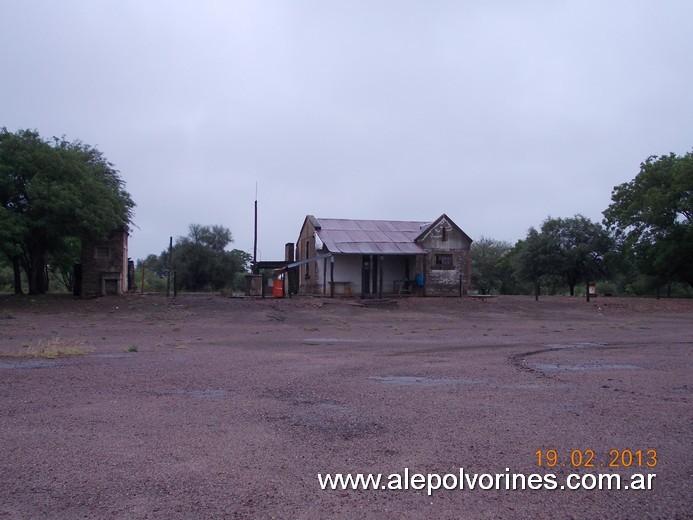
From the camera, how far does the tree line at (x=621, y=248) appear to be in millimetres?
46406

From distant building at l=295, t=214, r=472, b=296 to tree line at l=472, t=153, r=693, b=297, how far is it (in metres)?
6.56

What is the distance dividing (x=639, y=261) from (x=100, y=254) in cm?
3978

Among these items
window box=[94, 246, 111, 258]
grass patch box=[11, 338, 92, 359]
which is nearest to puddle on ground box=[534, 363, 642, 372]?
grass patch box=[11, 338, 92, 359]

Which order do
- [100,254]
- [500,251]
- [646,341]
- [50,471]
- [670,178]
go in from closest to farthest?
[50,471] → [646,341] → [100,254] → [670,178] → [500,251]

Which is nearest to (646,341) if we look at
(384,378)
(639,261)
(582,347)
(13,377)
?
(582,347)

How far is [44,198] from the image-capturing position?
32.1 meters

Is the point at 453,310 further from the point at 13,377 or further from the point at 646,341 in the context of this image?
the point at 13,377

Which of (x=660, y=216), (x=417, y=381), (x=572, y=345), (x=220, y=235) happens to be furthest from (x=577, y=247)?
(x=417, y=381)

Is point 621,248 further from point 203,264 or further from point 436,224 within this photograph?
point 203,264

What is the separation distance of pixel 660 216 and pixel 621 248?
13.3 m

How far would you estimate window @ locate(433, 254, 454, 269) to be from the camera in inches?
1743

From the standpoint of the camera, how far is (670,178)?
49.2 metres

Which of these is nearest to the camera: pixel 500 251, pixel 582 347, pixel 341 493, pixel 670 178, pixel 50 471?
pixel 341 493
